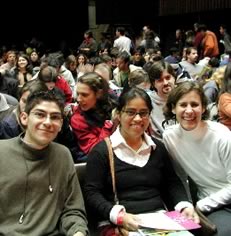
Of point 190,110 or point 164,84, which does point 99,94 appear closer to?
point 164,84

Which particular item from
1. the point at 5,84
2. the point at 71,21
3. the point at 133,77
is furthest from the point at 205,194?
the point at 71,21

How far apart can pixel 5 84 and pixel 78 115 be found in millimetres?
2685

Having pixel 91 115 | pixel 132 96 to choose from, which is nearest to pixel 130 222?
pixel 132 96

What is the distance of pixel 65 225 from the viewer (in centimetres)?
237

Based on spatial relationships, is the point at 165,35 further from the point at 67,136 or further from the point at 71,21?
the point at 67,136

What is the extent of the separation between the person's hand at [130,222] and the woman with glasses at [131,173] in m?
0.10

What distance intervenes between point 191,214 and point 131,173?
1.33ft

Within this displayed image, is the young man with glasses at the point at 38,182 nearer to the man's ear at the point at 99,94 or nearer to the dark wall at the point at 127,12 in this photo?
the man's ear at the point at 99,94

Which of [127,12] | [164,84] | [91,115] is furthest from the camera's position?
[127,12]

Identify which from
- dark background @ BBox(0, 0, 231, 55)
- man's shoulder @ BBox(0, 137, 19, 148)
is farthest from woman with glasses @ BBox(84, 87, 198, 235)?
dark background @ BBox(0, 0, 231, 55)

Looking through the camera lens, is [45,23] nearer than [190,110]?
No

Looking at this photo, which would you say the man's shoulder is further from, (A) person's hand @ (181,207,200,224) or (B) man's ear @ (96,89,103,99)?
(B) man's ear @ (96,89,103,99)

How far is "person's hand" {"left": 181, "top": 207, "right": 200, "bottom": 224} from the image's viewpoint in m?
2.48

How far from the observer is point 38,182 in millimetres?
2375
